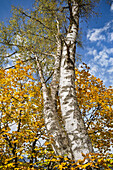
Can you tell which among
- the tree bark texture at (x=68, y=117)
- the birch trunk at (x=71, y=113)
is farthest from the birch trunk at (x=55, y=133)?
the birch trunk at (x=71, y=113)

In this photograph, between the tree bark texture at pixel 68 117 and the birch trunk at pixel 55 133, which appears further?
the birch trunk at pixel 55 133

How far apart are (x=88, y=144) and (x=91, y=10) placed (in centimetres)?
632

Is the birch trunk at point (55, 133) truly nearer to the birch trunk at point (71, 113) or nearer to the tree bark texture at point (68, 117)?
the tree bark texture at point (68, 117)

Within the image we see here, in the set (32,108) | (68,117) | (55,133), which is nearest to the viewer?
(68,117)

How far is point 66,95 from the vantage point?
8.63 ft

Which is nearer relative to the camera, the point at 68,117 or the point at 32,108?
the point at 68,117

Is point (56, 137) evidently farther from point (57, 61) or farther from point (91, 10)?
point (91, 10)

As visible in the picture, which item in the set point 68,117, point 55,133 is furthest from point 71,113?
point 55,133

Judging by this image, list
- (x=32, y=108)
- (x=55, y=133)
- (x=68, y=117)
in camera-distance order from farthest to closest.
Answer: (x=32, y=108) < (x=55, y=133) < (x=68, y=117)

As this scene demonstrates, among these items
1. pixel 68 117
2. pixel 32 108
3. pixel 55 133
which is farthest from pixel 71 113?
pixel 32 108

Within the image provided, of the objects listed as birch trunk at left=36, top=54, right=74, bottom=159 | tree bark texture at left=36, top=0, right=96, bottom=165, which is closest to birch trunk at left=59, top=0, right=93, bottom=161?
tree bark texture at left=36, top=0, right=96, bottom=165

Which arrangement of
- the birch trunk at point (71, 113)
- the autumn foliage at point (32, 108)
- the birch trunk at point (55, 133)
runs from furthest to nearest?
1. the autumn foliage at point (32, 108)
2. the birch trunk at point (55, 133)
3. the birch trunk at point (71, 113)

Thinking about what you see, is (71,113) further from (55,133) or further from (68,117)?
(55,133)

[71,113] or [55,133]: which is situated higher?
[71,113]
